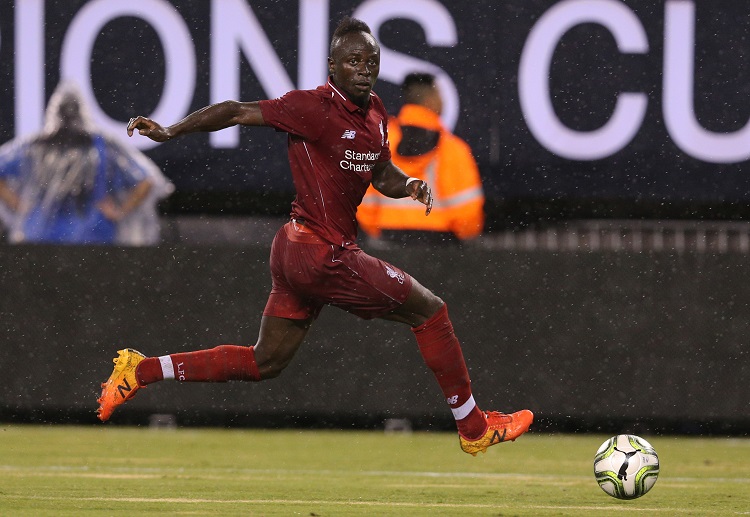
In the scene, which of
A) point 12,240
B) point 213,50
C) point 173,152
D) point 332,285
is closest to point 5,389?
point 12,240

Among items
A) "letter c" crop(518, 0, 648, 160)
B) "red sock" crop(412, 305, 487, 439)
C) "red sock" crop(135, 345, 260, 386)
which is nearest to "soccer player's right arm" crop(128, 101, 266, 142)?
"red sock" crop(135, 345, 260, 386)

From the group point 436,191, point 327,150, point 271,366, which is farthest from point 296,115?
point 436,191

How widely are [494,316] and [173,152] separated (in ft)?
9.17

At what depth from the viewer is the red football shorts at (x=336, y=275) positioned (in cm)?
727

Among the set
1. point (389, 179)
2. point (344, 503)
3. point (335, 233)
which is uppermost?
point (389, 179)

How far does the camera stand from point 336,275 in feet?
23.9

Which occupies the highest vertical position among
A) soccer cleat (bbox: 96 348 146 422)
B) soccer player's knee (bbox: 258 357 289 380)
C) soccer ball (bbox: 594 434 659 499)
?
soccer player's knee (bbox: 258 357 289 380)

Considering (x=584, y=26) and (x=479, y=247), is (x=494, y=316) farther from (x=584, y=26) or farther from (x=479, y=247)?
(x=584, y=26)

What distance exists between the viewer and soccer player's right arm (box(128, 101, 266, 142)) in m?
6.97

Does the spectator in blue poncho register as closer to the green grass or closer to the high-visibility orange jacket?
the green grass

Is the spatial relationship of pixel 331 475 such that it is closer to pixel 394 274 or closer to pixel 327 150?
pixel 394 274

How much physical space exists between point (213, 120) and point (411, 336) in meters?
4.41

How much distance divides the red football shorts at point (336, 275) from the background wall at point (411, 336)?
12.6 feet

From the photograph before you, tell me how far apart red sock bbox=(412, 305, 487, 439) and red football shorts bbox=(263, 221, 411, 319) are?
0.90ft
